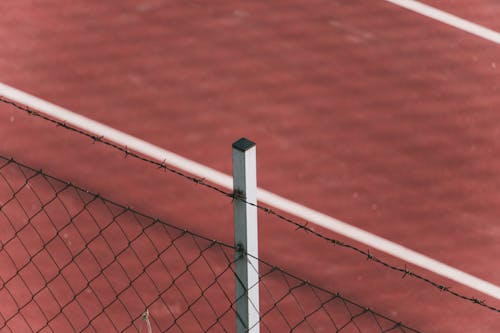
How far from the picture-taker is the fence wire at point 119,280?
6.88m

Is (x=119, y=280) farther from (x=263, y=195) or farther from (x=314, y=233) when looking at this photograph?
(x=314, y=233)

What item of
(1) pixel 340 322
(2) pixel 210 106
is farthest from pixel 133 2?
(1) pixel 340 322

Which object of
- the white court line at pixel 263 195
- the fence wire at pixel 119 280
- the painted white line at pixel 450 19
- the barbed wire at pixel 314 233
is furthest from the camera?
the painted white line at pixel 450 19

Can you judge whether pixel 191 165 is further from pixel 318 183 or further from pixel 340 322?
pixel 340 322

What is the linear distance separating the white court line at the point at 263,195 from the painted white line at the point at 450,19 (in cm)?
253

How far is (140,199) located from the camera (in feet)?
25.3

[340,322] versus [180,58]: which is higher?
[180,58]

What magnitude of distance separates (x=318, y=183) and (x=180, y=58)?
181 centimetres

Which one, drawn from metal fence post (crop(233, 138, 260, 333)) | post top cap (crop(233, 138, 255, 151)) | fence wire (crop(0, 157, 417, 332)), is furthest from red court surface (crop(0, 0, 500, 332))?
post top cap (crop(233, 138, 255, 151))

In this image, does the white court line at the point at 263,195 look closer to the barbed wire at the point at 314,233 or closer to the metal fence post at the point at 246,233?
the barbed wire at the point at 314,233

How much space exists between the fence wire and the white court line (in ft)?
1.91

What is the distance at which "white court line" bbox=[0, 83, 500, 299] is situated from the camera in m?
7.27

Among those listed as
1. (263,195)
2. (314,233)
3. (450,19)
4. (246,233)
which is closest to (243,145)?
(246,233)

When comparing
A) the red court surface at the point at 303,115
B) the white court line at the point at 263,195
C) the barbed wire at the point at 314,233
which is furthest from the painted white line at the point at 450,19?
the barbed wire at the point at 314,233
